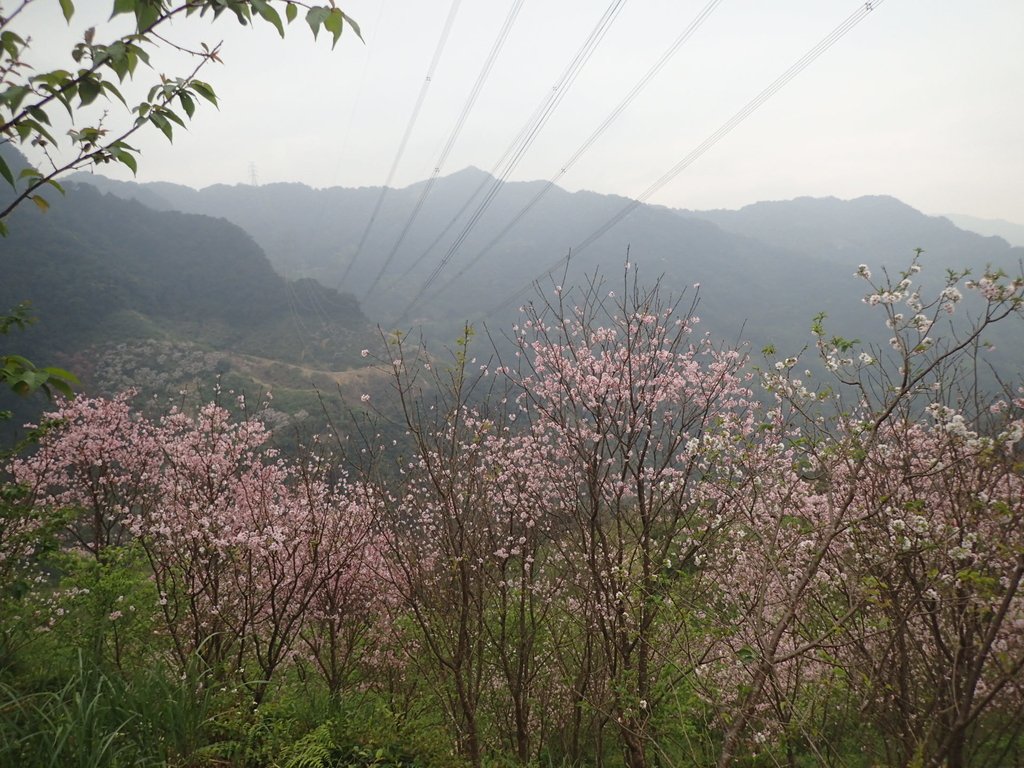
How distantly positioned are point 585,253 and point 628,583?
536ft

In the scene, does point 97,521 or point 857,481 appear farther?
point 97,521

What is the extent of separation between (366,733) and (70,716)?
89.9 inches

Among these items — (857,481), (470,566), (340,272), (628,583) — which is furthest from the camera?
(340,272)

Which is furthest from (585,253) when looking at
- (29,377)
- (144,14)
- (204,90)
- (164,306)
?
(29,377)

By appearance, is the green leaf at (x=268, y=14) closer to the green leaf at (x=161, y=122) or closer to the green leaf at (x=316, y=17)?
the green leaf at (x=316, y=17)

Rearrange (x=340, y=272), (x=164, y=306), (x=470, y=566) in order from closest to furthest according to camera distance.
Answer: (x=470, y=566)
(x=164, y=306)
(x=340, y=272)

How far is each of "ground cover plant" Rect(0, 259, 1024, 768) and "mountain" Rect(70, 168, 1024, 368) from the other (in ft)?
342

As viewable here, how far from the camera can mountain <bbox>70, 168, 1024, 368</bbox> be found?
12756 centimetres

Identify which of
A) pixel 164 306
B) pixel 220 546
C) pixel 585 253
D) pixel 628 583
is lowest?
pixel 220 546

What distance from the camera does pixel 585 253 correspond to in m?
162

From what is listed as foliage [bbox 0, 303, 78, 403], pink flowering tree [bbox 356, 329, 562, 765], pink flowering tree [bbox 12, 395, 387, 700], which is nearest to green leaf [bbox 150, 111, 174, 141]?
foliage [bbox 0, 303, 78, 403]

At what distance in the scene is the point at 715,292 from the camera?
140125mm

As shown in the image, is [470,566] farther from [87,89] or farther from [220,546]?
[87,89]

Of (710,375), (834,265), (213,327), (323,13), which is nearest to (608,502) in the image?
(710,375)
